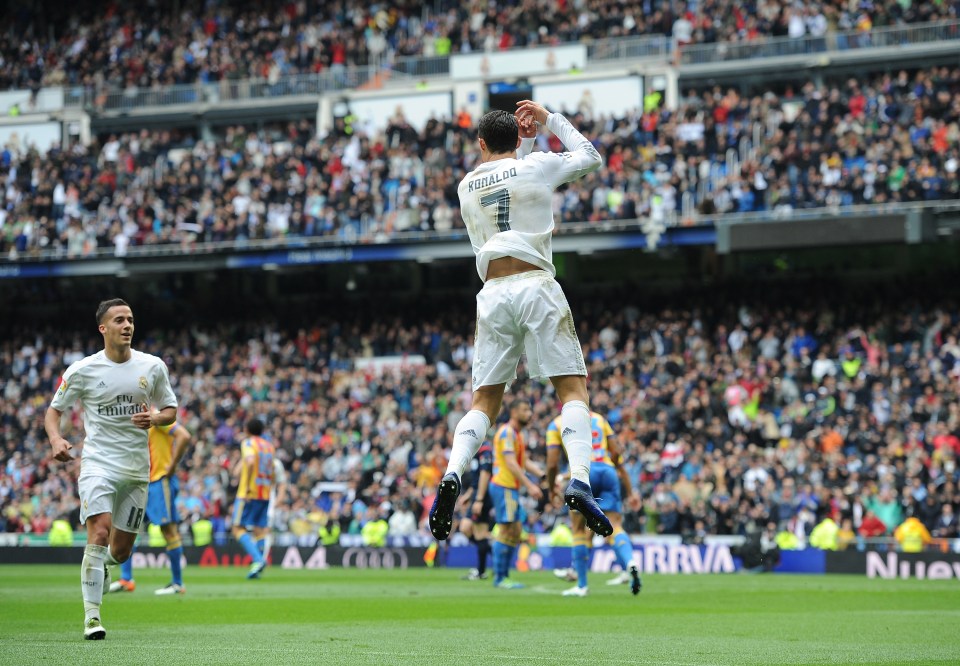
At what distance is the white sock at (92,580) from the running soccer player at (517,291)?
340 cm

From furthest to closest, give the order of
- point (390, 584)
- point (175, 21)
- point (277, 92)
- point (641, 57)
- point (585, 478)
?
point (175, 21) → point (277, 92) → point (641, 57) → point (390, 584) → point (585, 478)

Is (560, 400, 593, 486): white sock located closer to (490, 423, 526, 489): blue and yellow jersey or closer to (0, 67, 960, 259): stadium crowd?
(490, 423, 526, 489): blue and yellow jersey

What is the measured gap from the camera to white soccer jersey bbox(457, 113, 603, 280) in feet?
28.2

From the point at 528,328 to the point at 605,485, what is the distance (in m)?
8.50

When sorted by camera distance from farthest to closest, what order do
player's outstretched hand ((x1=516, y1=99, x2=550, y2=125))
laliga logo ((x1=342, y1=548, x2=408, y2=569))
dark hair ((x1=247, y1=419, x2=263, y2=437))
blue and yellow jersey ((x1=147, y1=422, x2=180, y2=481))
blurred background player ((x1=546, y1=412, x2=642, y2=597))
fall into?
1. laliga logo ((x1=342, y1=548, x2=408, y2=569))
2. dark hair ((x1=247, y1=419, x2=263, y2=437))
3. blue and yellow jersey ((x1=147, y1=422, x2=180, y2=481))
4. blurred background player ((x1=546, y1=412, x2=642, y2=597))
5. player's outstretched hand ((x1=516, y1=99, x2=550, y2=125))

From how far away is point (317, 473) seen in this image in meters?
32.0

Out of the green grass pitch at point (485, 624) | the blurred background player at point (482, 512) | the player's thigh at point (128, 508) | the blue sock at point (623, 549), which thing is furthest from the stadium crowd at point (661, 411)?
the player's thigh at point (128, 508)

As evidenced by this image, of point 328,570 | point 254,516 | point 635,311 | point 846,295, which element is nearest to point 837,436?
point 846,295

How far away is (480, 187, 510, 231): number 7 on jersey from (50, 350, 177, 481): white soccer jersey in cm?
366

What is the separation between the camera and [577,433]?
8.59 metres

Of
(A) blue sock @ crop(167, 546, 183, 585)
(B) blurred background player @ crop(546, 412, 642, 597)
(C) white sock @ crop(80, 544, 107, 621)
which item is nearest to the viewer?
(C) white sock @ crop(80, 544, 107, 621)

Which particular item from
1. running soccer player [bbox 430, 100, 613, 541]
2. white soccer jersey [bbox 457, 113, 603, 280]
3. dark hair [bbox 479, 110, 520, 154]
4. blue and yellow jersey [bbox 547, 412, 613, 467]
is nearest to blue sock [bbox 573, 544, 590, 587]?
blue and yellow jersey [bbox 547, 412, 613, 467]

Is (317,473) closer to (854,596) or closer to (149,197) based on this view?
(149,197)

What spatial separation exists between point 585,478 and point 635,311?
26866 millimetres
